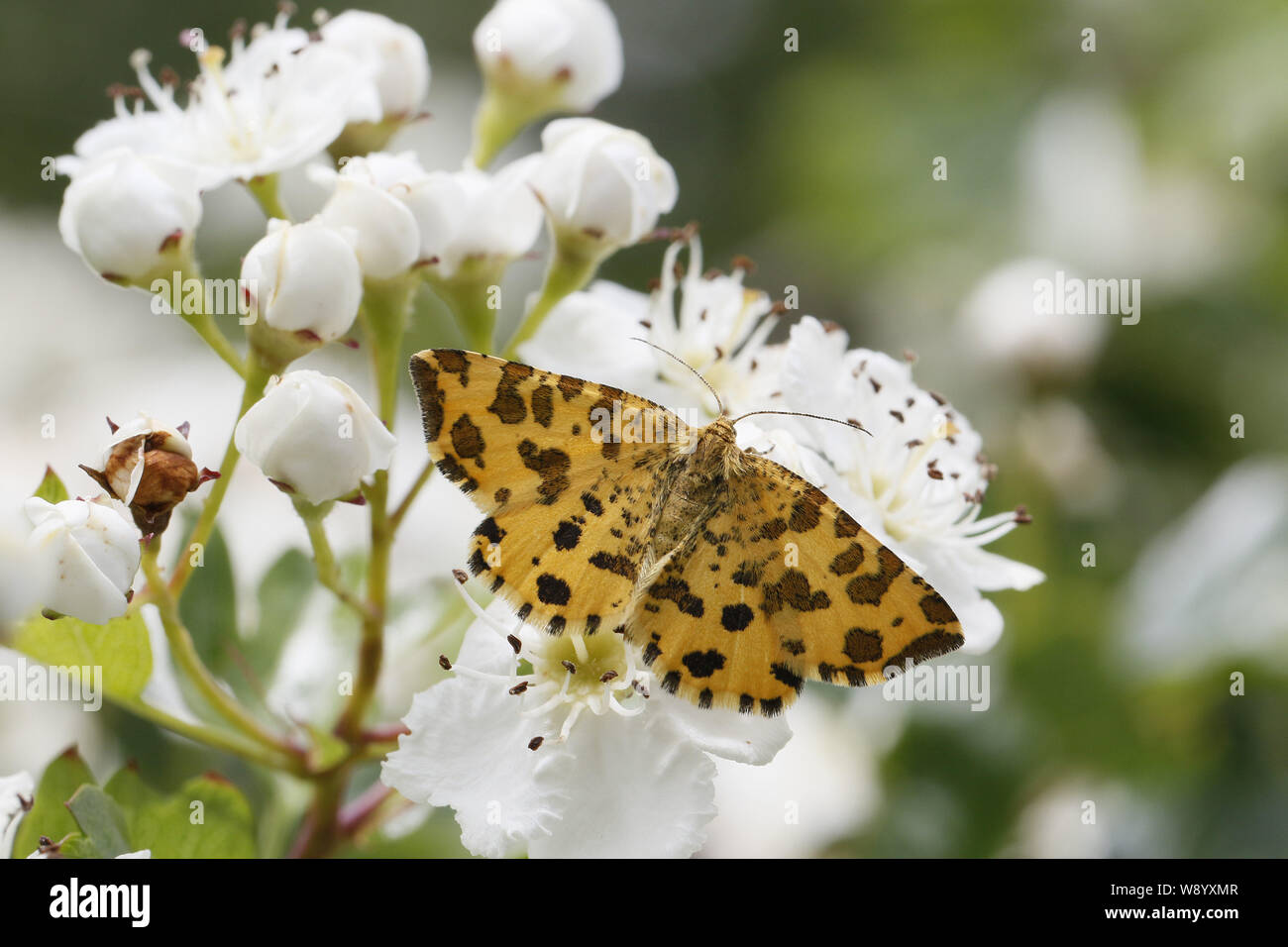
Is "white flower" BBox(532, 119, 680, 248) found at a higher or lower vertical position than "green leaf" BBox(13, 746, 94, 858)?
higher

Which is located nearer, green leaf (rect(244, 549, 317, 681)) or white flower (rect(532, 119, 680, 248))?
white flower (rect(532, 119, 680, 248))

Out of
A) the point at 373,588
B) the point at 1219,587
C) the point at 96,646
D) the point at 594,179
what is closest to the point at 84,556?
the point at 96,646

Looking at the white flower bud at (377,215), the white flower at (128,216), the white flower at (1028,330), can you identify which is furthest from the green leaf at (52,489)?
the white flower at (1028,330)

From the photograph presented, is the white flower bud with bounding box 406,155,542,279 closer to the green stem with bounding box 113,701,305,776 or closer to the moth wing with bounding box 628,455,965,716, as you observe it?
the moth wing with bounding box 628,455,965,716

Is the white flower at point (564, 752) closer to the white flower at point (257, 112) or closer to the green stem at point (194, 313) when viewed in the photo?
the green stem at point (194, 313)

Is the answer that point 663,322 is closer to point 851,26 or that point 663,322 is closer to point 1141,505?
point 1141,505

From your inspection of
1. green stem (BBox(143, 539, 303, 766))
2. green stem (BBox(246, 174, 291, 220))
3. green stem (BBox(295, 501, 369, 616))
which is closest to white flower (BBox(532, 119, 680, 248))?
green stem (BBox(246, 174, 291, 220))

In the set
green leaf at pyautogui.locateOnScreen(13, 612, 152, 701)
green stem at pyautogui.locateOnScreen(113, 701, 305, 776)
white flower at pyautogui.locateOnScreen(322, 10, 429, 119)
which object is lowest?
green stem at pyautogui.locateOnScreen(113, 701, 305, 776)
